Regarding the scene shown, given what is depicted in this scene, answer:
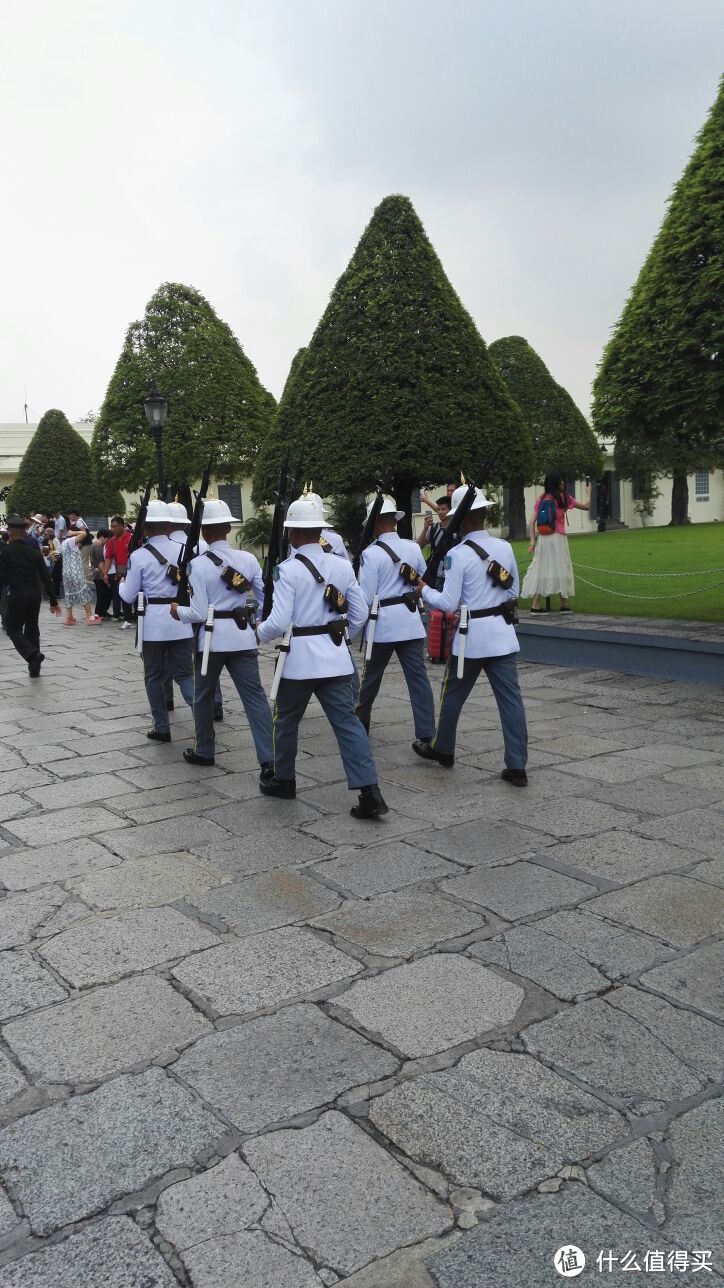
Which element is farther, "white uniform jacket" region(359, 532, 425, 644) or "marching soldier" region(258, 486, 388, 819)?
"white uniform jacket" region(359, 532, 425, 644)

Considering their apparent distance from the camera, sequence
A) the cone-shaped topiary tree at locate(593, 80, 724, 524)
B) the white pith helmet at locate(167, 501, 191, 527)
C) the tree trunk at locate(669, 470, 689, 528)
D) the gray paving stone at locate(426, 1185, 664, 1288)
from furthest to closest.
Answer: the tree trunk at locate(669, 470, 689, 528)
the cone-shaped topiary tree at locate(593, 80, 724, 524)
the white pith helmet at locate(167, 501, 191, 527)
the gray paving stone at locate(426, 1185, 664, 1288)

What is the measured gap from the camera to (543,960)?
11.7ft

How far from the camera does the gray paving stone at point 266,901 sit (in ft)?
13.2

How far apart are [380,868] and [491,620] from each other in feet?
6.13

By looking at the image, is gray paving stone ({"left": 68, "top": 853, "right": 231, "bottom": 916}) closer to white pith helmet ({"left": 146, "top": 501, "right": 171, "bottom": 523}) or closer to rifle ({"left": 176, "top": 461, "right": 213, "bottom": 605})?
rifle ({"left": 176, "top": 461, "right": 213, "bottom": 605})

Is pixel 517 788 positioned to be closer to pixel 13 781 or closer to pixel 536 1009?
pixel 536 1009

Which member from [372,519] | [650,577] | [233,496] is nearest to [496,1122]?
[372,519]

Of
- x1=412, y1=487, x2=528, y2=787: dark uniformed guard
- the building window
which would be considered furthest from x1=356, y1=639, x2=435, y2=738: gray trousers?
the building window

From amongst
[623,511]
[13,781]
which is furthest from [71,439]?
[13,781]

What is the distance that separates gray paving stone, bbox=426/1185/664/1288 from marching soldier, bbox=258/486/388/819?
9.87 feet

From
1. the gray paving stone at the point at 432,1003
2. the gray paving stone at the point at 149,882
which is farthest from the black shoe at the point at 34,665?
the gray paving stone at the point at 432,1003

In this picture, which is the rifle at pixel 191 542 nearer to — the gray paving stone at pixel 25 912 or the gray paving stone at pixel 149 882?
the gray paving stone at pixel 149 882

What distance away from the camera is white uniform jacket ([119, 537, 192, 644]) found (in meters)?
7.62

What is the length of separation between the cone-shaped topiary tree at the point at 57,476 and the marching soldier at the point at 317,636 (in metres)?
27.1
